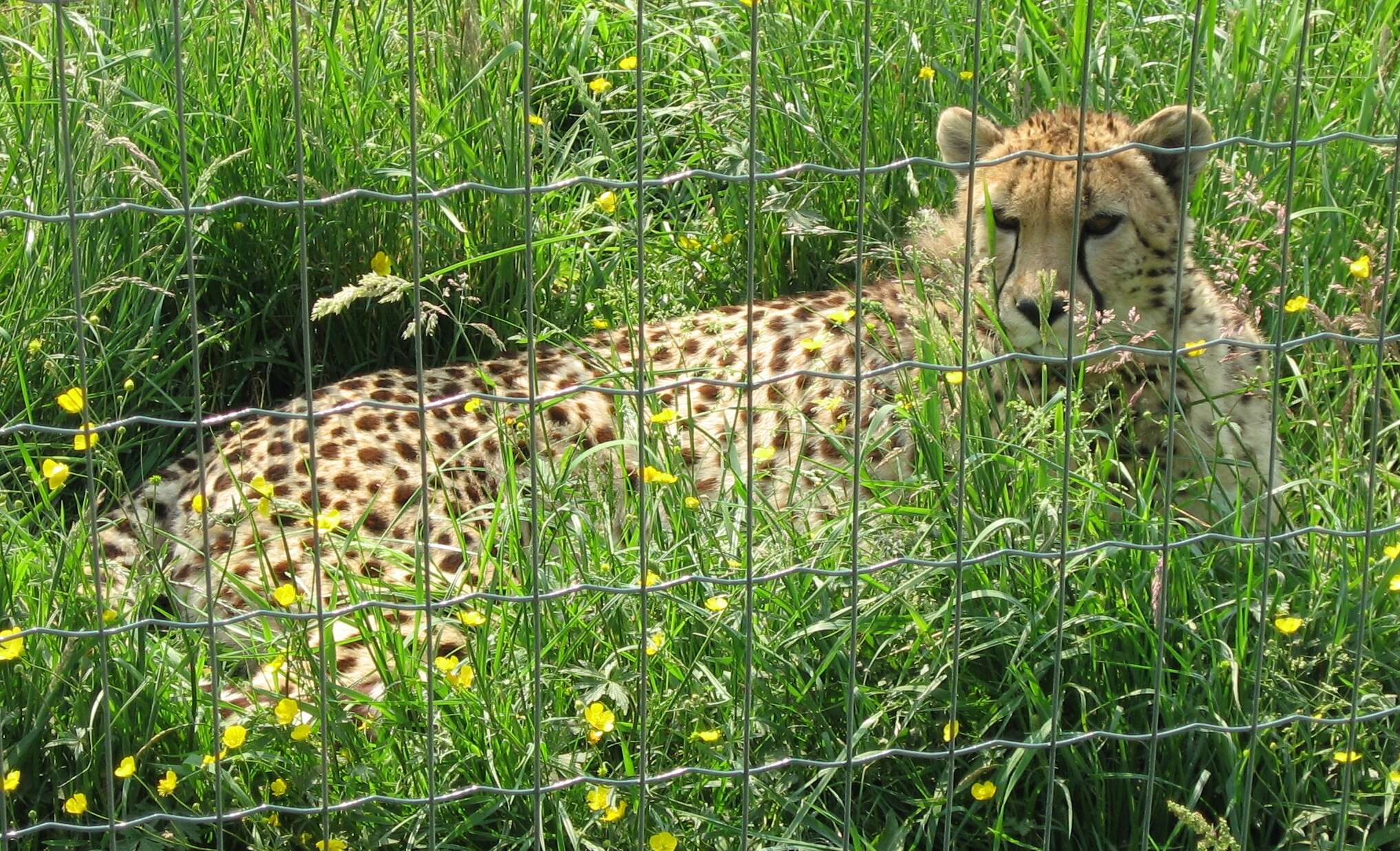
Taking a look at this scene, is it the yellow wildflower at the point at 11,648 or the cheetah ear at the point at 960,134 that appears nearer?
the yellow wildflower at the point at 11,648

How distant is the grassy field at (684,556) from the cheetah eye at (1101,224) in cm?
37

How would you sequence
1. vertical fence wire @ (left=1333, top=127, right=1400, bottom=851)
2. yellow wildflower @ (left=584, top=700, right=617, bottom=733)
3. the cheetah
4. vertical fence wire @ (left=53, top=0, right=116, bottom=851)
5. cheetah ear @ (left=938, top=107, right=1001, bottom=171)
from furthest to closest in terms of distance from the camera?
cheetah ear @ (left=938, top=107, right=1001, bottom=171) < the cheetah < yellow wildflower @ (left=584, top=700, right=617, bottom=733) < vertical fence wire @ (left=1333, top=127, right=1400, bottom=851) < vertical fence wire @ (left=53, top=0, right=116, bottom=851)

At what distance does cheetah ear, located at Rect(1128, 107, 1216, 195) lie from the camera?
386 cm

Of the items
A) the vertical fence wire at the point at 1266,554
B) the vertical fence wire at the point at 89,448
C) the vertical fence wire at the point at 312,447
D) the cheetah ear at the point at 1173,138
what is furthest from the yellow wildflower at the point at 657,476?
the cheetah ear at the point at 1173,138

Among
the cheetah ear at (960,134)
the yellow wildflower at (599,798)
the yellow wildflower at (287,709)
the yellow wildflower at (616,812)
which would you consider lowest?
the yellow wildflower at (616,812)

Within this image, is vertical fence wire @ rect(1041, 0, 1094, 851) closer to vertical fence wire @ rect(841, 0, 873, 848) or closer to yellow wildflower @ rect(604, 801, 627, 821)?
vertical fence wire @ rect(841, 0, 873, 848)

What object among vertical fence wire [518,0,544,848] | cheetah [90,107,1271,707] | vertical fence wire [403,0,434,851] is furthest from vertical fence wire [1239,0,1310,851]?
vertical fence wire [403,0,434,851]

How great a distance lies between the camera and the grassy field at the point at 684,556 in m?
2.97

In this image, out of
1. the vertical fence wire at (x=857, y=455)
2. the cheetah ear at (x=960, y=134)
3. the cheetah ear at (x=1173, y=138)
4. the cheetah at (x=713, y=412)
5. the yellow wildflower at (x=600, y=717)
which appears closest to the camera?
the vertical fence wire at (x=857, y=455)

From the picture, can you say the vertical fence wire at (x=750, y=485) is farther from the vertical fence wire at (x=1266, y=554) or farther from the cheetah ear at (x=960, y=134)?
the cheetah ear at (x=960, y=134)

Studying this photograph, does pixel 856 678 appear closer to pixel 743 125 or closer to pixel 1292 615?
pixel 1292 615

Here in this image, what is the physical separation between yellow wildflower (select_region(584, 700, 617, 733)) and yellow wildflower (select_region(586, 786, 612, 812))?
3.9 inches

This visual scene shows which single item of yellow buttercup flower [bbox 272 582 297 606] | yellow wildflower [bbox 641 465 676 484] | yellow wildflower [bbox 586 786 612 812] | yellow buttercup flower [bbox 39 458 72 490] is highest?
yellow buttercup flower [bbox 39 458 72 490]

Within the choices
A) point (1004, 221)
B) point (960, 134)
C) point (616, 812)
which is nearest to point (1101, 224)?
point (1004, 221)
